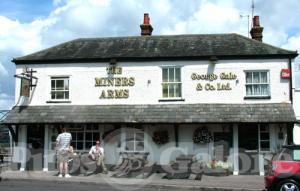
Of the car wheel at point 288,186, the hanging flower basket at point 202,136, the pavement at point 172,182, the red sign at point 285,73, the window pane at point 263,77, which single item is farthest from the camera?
the window pane at point 263,77

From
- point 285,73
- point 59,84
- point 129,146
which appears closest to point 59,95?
point 59,84

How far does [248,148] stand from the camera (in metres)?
22.9

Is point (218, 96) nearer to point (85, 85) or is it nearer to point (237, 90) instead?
point (237, 90)

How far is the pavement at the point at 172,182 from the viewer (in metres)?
17.5

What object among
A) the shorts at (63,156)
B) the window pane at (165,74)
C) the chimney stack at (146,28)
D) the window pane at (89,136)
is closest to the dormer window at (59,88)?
the window pane at (89,136)

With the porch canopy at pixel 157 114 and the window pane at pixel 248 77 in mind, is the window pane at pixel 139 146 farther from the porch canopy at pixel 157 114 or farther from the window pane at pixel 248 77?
the window pane at pixel 248 77

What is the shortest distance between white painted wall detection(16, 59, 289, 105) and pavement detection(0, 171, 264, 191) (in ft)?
12.6

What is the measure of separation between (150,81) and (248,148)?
204 inches

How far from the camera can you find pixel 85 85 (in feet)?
79.2

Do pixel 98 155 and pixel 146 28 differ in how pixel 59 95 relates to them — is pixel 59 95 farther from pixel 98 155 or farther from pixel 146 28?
pixel 146 28

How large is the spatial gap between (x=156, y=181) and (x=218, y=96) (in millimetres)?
5934

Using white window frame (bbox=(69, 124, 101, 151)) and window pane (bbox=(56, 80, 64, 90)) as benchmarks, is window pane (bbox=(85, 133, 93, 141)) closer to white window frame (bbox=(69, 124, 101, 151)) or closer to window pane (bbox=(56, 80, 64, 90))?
white window frame (bbox=(69, 124, 101, 151))

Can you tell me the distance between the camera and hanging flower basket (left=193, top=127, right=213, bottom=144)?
2305cm

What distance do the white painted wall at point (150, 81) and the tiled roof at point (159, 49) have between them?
31cm
